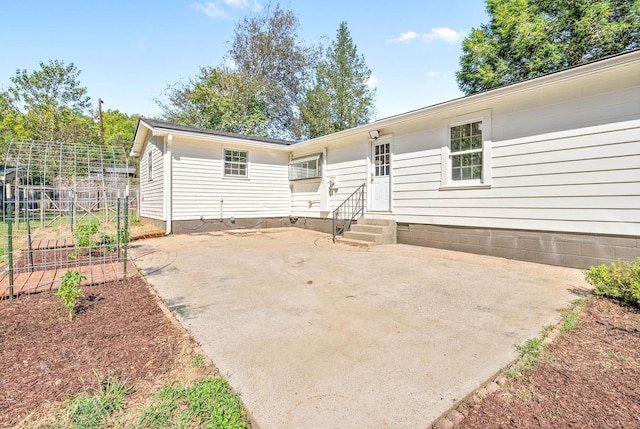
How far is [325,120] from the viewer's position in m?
21.3

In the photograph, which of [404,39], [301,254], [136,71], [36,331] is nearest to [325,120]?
[404,39]

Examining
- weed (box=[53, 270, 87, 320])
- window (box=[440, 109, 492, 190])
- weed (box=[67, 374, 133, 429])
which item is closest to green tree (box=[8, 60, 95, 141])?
weed (box=[53, 270, 87, 320])

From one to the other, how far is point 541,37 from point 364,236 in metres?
14.4

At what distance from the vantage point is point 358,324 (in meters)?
2.80

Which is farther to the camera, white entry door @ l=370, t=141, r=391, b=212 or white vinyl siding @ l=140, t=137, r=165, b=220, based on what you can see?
white vinyl siding @ l=140, t=137, r=165, b=220

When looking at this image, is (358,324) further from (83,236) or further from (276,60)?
(276,60)

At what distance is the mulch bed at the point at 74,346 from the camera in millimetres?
1866

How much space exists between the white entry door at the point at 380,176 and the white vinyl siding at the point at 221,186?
4.27 m

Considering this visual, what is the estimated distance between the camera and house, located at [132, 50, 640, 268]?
4.52m

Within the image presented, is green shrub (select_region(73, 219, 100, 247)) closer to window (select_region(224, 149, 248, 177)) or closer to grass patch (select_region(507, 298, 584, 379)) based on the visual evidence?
window (select_region(224, 149, 248, 177))

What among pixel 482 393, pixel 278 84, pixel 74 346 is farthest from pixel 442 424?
pixel 278 84

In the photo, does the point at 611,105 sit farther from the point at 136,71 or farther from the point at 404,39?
the point at 136,71

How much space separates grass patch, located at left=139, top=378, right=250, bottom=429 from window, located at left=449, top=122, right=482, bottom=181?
20.0 feet

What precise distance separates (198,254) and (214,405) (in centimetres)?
495
